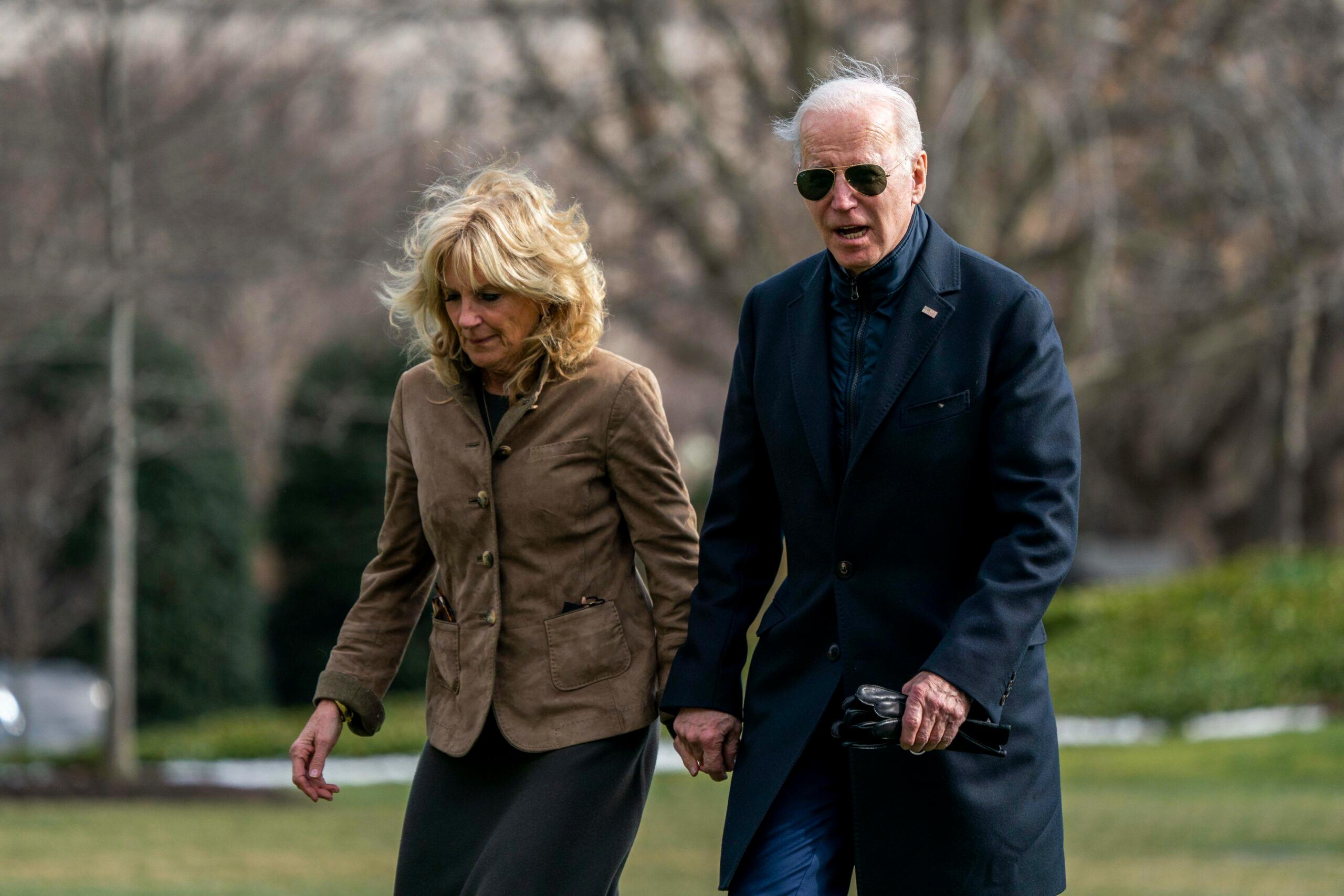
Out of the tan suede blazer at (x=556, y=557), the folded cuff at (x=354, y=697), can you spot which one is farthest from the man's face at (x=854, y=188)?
the folded cuff at (x=354, y=697)

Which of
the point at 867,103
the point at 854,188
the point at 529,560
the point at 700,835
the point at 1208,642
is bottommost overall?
the point at 1208,642

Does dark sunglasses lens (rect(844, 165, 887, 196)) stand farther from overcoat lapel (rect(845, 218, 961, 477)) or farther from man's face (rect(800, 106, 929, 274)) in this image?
overcoat lapel (rect(845, 218, 961, 477))

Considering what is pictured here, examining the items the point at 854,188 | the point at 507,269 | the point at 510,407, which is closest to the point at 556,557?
the point at 510,407

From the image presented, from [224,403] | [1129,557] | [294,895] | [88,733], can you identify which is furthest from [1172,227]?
[1129,557]

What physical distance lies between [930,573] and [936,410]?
29cm

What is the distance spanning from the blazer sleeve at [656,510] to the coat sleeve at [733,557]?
6 centimetres

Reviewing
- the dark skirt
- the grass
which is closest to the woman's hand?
the dark skirt

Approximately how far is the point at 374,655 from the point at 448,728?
0.31 m

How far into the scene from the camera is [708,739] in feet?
10.8

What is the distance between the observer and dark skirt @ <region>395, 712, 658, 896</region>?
3.24 metres

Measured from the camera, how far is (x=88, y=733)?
16.4 m

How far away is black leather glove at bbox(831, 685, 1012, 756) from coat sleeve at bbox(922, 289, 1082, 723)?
0.04m

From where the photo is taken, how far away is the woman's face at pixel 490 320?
134 inches

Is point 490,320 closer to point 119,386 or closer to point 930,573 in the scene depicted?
point 930,573
